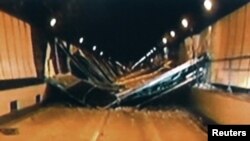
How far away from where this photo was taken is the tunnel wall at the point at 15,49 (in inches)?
85.4

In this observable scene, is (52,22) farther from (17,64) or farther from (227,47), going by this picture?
(227,47)

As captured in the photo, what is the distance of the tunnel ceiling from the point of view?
213 cm

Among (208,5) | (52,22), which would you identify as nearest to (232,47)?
(208,5)

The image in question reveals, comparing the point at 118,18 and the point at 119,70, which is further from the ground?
the point at 118,18

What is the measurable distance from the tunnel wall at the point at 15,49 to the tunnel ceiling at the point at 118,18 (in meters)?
0.05

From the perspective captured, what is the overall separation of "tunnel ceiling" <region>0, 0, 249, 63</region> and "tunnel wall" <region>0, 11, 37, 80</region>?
50 millimetres

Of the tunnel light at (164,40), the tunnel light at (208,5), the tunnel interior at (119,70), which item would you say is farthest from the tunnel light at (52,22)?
the tunnel light at (208,5)

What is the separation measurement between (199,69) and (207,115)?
207mm

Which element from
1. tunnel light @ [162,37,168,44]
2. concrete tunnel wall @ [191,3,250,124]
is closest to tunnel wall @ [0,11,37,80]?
tunnel light @ [162,37,168,44]

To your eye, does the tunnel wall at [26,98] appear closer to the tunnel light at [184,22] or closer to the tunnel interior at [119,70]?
the tunnel interior at [119,70]

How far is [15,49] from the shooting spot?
2.21 meters

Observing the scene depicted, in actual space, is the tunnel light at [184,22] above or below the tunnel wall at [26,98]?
above

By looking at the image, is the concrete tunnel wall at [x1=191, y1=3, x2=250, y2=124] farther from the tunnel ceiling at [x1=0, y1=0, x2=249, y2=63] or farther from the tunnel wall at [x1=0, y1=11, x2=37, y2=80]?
the tunnel wall at [x1=0, y1=11, x2=37, y2=80]

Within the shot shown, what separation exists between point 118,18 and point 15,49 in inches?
18.8
